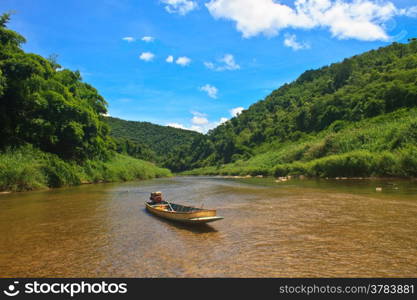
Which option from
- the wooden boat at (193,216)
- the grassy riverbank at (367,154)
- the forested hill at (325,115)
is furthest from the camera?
the forested hill at (325,115)

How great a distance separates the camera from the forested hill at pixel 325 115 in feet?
166

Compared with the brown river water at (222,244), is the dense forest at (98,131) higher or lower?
higher

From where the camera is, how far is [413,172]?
29.0 m

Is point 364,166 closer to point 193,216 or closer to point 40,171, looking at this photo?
point 193,216

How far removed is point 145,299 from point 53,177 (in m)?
30.5

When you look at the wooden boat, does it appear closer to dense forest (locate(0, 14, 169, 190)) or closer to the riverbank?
dense forest (locate(0, 14, 169, 190))

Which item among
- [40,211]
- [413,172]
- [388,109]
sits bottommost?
[40,211]

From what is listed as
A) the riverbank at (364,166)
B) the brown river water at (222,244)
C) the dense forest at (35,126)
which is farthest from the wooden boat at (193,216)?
the riverbank at (364,166)

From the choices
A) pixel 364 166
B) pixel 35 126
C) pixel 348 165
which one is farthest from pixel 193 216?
pixel 348 165

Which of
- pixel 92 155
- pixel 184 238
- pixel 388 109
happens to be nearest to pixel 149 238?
pixel 184 238

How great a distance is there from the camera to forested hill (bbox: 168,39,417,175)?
1992 inches

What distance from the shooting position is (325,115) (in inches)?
3337

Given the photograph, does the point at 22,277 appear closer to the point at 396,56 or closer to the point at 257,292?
the point at 257,292

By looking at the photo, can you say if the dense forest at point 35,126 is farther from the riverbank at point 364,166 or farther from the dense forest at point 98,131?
the riverbank at point 364,166
